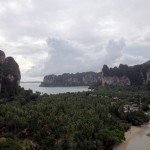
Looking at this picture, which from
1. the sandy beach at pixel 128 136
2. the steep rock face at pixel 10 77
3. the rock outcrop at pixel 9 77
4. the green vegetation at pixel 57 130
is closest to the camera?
the green vegetation at pixel 57 130

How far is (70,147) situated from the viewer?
35.8 m

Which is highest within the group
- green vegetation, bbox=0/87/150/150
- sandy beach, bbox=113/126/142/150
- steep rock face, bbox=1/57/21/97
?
steep rock face, bbox=1/57/21/97

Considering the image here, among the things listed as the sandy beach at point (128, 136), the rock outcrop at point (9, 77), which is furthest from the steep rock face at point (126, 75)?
the sandy beach at point (128, 136)

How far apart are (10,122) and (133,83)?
108551mm

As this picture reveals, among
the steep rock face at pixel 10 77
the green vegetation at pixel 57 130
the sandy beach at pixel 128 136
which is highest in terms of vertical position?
the steep rock face at pixel 10 77

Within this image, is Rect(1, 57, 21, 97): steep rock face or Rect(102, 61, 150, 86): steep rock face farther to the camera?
Rect(102, 61, 150, 86): steep rock face

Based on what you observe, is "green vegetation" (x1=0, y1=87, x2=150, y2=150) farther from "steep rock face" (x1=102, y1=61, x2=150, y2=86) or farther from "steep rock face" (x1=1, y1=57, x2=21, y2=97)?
"steep rock face" (x1=102, y1=61, x2=150, y2=86)

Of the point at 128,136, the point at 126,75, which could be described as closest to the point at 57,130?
the point at 128,136

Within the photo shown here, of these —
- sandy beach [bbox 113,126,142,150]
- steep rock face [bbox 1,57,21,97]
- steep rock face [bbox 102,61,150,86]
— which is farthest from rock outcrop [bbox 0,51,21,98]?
steep rock face [bbox 102,61,150,86]

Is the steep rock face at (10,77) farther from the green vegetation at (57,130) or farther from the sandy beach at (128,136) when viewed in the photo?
the sandy beach at (128,136)

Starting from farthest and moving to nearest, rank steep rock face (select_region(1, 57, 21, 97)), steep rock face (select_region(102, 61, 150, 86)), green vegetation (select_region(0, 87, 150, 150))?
1. steep rock face (select_region(102, 61, 150, 86))
2. steep rock face (select_region(1, 57, 21, 97))
3. green vegetation (select_region(0, 87, 150, 150))

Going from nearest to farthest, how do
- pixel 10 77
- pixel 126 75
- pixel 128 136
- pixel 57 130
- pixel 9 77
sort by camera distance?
1. pixel 57 130
2. pixel 128 136
3. pixel 9 77
4. pixel 10 77
5. pixel 126 75

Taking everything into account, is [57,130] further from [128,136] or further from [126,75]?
[126,75]

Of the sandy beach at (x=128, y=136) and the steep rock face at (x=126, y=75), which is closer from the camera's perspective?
the sandy beach at (x=128, y=136)
